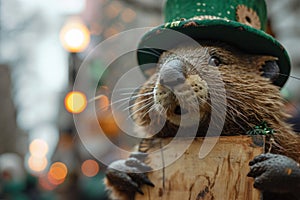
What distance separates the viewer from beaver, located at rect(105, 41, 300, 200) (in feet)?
3.07

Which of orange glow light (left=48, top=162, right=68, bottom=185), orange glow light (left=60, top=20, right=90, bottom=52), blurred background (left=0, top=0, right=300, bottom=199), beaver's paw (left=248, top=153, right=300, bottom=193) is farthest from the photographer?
orange glow light (left=48, top=162, right=68, bottom=185)

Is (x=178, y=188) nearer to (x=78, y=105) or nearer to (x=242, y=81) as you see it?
(x=242, y=81)

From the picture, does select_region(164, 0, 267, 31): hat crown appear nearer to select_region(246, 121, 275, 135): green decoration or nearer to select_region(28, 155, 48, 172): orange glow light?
select_region(246, 121, 275, 135): green decoration

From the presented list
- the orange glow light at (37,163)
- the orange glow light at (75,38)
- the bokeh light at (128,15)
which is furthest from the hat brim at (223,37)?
the orange glow light at (37,163)

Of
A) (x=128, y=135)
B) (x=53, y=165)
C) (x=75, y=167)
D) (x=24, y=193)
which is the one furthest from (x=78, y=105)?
(x=53, y=165)

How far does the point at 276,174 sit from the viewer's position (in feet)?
2.99

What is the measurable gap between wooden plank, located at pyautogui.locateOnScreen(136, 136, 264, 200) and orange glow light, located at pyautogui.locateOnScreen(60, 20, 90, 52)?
268cm

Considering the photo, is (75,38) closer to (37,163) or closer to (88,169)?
(88,169)

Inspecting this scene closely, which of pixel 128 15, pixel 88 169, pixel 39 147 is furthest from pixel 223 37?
pixel 39 147

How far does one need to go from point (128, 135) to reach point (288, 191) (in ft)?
1.58

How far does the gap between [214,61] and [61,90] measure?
5.39 metres

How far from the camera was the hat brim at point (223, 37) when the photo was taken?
42.5 inches

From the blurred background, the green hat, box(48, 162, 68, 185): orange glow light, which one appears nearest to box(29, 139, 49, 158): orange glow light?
the blurred background

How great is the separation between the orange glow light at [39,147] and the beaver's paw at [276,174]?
29.5 ft
